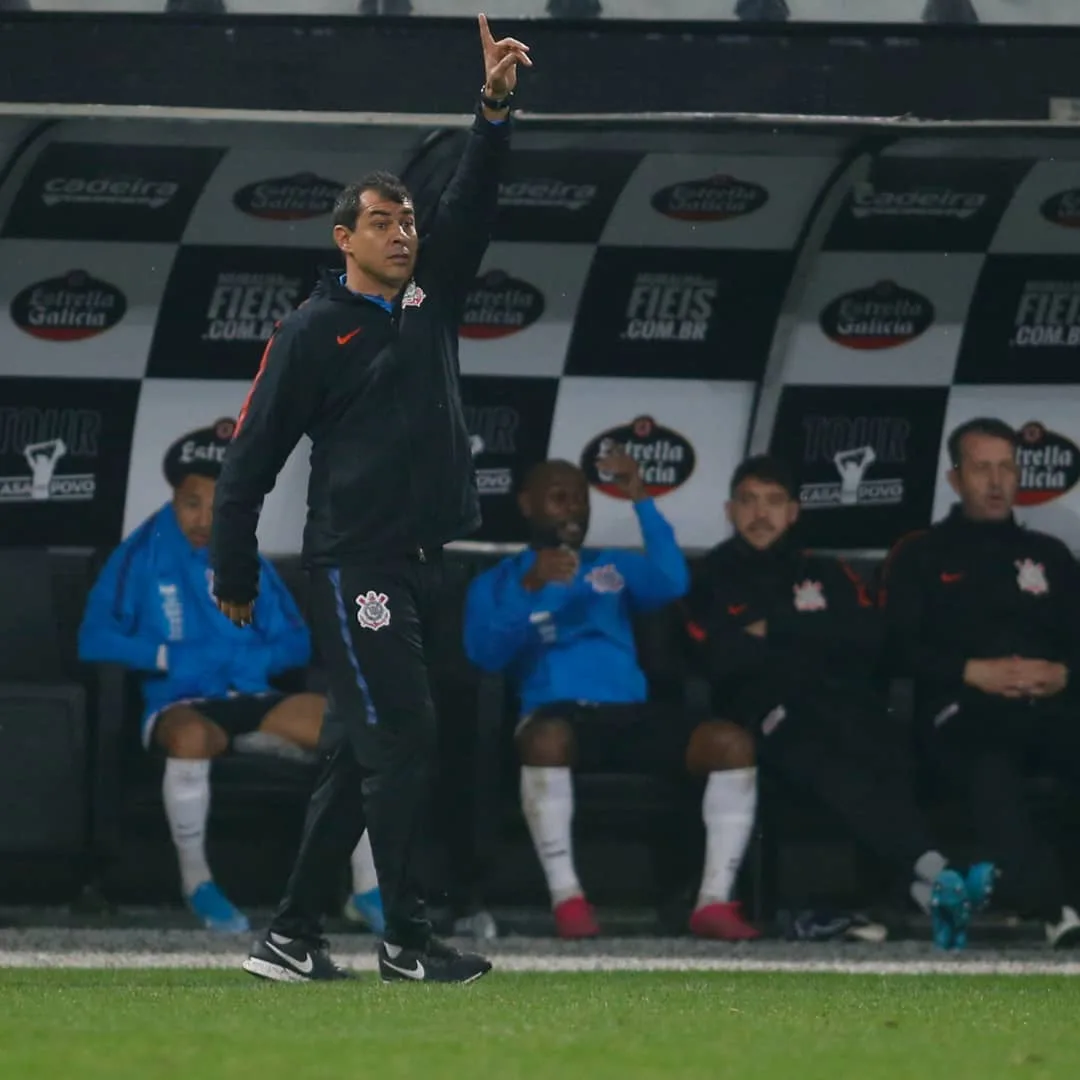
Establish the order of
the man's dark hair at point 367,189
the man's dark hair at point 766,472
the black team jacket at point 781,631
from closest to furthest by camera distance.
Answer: the man's dark hair at point 367,189 → the black team jacket at point 781,631 → the man's dark hair at point 766,472

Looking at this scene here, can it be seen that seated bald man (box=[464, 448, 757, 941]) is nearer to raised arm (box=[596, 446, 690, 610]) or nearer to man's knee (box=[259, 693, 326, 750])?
raised arm (box=[596, 446, 690, 610])

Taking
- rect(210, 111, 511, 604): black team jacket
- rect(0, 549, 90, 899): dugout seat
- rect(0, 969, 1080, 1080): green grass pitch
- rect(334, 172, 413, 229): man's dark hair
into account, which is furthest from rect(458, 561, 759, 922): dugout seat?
rect(334, 172, 413, 229): man's dark hair

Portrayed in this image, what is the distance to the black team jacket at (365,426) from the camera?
577 cm

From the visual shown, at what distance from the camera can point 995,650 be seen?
307 inches

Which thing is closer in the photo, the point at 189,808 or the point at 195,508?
the point at 189,808

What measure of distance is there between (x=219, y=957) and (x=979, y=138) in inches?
102

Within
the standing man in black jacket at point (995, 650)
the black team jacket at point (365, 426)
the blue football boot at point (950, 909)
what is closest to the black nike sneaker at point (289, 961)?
the black team jacket at point (365, 426)

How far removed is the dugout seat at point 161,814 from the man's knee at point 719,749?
968mm

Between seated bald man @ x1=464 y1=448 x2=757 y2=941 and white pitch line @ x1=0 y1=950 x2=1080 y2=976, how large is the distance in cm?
46

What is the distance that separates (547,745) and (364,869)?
22.0 inches

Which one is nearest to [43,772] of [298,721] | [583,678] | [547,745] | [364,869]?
[298,721]

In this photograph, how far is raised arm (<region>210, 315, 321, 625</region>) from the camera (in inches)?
226

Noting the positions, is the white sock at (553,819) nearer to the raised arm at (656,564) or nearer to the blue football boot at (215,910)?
the raised arm at (656,564)

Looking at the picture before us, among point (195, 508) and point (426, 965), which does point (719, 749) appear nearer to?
point (195, 508)
